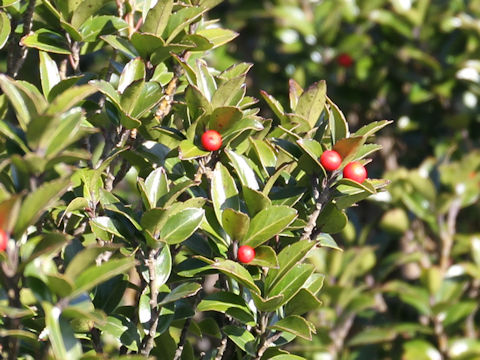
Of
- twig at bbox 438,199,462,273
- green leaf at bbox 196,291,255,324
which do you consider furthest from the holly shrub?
twig at bbox 438,199,462,273

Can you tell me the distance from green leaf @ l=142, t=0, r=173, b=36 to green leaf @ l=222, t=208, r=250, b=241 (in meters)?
0.44

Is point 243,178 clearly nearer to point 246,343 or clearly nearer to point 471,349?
point 246,343

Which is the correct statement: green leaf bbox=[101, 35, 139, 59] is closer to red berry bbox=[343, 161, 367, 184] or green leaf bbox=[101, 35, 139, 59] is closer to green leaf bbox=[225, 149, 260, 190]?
green leaf bbox=[225, 149, 260, 190]

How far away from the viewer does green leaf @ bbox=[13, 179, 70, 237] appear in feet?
3.29

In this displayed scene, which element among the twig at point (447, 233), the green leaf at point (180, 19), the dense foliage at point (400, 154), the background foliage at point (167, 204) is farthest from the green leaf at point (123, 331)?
the twig at point (447, 233)

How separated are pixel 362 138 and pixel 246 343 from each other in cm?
41

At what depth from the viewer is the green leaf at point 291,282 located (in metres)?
1.31

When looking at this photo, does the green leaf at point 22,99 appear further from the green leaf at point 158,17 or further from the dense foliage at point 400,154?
the dense foliage at point 400,154

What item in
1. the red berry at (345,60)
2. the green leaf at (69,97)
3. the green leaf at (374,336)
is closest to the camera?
the green leaf at (69,97)

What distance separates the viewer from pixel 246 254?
1.29 meters

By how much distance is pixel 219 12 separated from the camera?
4.67 metres

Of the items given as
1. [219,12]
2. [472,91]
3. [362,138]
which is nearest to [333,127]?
[362,138]

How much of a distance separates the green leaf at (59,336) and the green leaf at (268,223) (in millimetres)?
365

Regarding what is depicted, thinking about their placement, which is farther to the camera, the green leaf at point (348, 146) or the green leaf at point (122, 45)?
the green leaf at point (122, 45)
